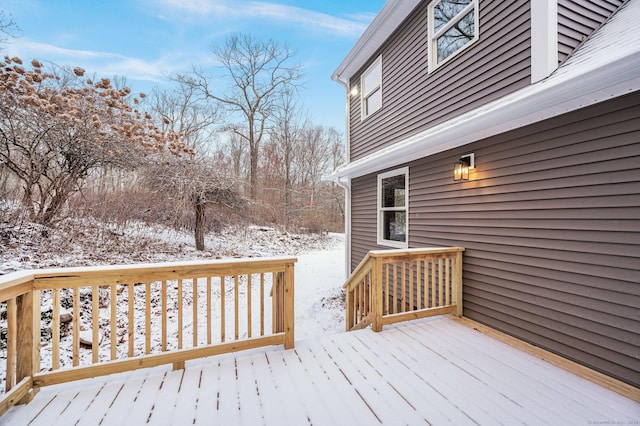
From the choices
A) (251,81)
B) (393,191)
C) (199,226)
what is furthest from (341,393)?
(251,81)

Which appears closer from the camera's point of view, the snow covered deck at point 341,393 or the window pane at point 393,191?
the snow covered deck at point 341,393

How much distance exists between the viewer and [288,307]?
259cm

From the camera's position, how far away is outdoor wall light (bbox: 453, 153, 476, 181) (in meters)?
3.49

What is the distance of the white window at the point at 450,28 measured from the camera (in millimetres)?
3664

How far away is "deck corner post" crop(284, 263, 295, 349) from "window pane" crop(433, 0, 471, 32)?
166 inches

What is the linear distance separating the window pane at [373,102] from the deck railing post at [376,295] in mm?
3827

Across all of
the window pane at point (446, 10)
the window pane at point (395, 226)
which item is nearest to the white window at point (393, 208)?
the window pane at point (395, 226)

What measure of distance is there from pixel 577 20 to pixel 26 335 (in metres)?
5.61

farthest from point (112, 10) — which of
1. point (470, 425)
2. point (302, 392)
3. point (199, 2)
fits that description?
point (470, 425)

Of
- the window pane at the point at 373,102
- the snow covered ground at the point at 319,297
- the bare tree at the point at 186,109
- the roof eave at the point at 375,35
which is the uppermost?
the bare tree at the point at 186,109

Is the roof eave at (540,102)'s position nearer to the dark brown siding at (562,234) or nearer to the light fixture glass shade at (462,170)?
the dark brown siding at (562,234)

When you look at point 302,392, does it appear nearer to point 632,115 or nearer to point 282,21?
point 632,115

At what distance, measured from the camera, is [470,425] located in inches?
64.4

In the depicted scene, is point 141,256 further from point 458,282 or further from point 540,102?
point 540,102
